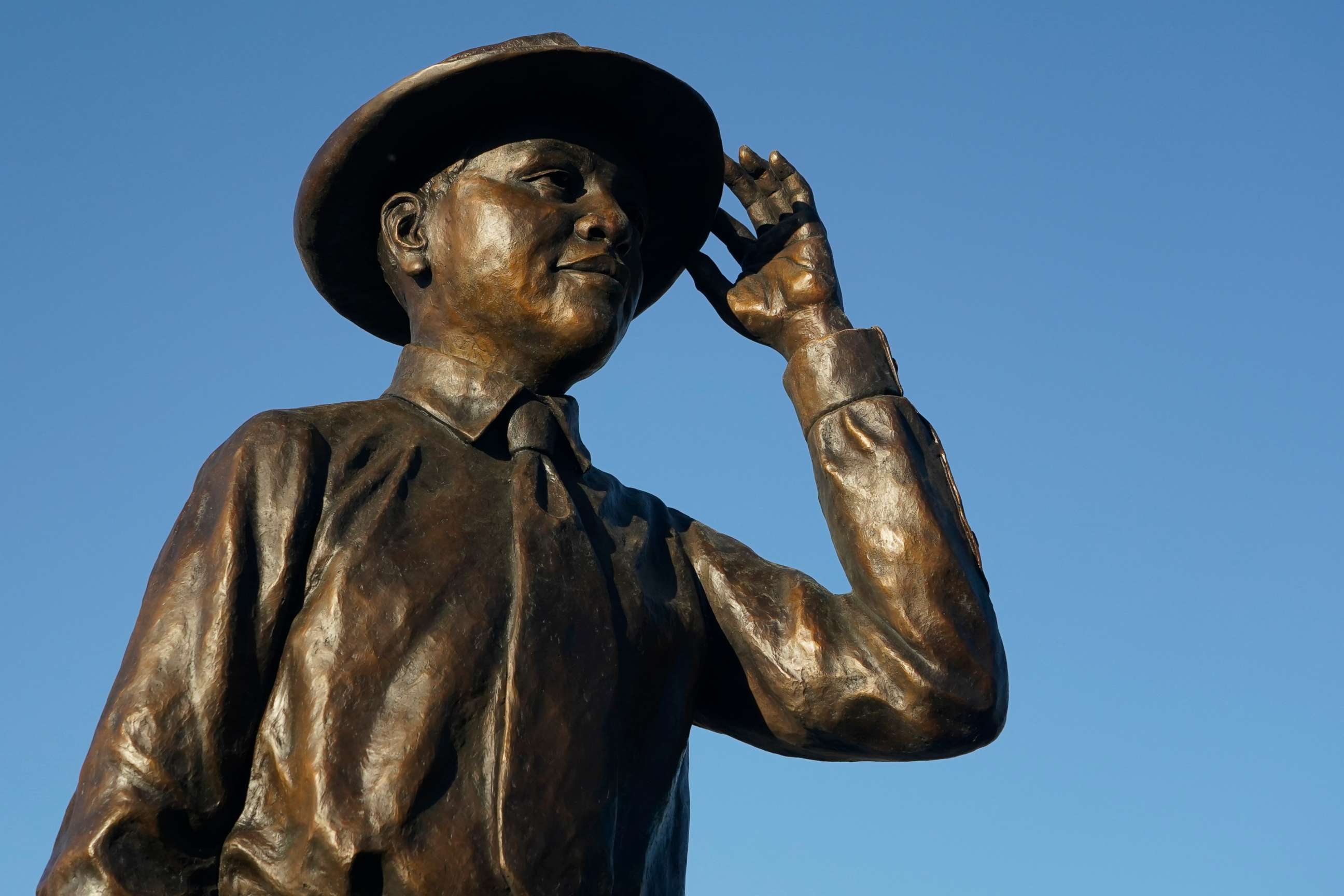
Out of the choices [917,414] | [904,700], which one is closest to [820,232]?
[917,414]

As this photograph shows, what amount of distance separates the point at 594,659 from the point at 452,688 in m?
0.41

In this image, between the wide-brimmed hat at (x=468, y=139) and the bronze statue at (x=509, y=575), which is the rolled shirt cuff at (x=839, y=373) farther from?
the wide-brimmed hat at (x=468, y=139)

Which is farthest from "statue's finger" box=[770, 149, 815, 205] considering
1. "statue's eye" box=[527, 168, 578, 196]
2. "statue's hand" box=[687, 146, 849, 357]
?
"statue's eye" box=[527, 168, 578, 196]

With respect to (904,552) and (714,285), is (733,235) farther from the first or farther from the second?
(904,552)

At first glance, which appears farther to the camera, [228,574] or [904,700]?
[904,700]

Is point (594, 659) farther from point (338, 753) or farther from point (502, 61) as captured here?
point (502, 61)

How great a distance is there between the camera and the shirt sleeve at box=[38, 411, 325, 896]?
4.71m

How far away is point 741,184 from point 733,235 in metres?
0.17

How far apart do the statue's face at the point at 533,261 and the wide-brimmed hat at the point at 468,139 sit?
15cm

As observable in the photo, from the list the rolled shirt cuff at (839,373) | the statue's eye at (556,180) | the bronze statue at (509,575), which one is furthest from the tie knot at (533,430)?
the rolled shirt cuff at (839,373)

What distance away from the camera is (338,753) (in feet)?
15.7

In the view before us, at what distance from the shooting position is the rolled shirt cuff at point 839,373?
5848 millimetres

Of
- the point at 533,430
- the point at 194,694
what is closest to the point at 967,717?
the point at 533,430

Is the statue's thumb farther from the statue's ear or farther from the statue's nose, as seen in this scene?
the statue's ear
